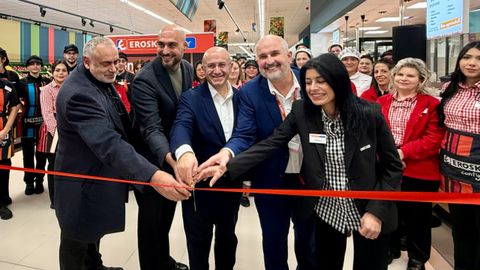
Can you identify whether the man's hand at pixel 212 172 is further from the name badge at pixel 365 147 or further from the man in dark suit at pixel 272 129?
the name badge at pixel 365 147

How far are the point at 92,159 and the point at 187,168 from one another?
56 cm

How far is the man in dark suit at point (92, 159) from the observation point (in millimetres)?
1634

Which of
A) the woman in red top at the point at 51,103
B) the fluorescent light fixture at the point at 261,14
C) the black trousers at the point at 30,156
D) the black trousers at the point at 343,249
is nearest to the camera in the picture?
the black trousers at the point at 343,249

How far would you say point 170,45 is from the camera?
82.1 inches

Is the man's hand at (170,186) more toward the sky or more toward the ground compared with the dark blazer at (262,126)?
more toward the ground

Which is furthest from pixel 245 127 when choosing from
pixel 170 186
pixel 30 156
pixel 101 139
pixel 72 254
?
pixel 30 156

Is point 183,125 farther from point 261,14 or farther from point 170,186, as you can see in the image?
point 261,14

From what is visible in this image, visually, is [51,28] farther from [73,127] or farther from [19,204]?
[73,127]

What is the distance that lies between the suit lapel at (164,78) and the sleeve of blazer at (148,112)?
0.26 ft

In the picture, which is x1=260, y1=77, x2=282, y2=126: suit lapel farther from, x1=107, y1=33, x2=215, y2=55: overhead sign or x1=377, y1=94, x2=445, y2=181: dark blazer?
x1=107, y1=33, x2=215, y2=55: overhead sign

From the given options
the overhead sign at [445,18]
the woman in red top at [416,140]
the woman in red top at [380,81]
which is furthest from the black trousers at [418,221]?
the overhead sign at [445,18]

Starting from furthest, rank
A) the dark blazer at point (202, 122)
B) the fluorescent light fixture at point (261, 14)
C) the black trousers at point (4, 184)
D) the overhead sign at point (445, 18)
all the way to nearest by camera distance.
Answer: the fluorescent light fixture at point (261, 14) → the black trousers at point (4, 184) → the overhead sign at point (445, 18) → the dark blazer at point (202, 122)

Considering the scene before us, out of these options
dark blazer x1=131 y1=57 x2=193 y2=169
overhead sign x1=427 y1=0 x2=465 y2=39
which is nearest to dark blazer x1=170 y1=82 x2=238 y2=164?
dark blazer x1=131 y1=57 x2=193 y2=169

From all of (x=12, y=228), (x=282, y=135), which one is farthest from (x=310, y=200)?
(x=12, y=228)
